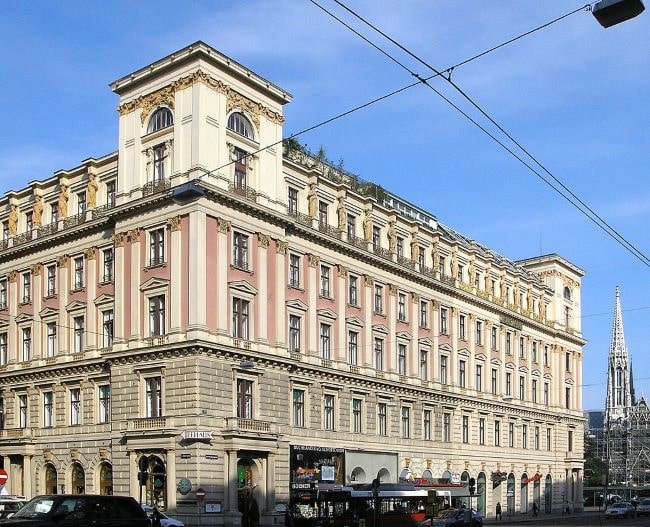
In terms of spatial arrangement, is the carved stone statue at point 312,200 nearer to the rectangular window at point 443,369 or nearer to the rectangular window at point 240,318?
the rectangular window at point 240,318

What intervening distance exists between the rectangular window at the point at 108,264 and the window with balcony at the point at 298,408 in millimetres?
13251

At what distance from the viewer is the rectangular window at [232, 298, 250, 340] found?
54875 millimetres

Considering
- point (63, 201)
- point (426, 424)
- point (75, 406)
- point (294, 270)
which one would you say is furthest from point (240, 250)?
point (426, 424)

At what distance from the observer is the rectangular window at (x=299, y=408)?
2343 inches

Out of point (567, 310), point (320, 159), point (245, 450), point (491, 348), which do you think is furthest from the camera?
point (567, 310)

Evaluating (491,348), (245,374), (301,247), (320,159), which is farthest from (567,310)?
(245,374)

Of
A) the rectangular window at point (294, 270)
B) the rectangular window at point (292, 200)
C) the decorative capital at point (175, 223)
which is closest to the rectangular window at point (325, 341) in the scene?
the rectangular window at point (294, 270)

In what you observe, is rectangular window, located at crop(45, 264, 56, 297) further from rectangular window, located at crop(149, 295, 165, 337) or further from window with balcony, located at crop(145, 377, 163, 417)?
window with balcony, located at crop(145, 377, 163, 417)

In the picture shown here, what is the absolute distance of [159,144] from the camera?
56.2 m

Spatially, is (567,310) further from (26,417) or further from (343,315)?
(26,417)

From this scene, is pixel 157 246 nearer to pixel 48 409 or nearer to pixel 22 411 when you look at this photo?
pixel 48 409

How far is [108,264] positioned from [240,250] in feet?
30.4

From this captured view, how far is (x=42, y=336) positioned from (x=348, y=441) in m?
21.1

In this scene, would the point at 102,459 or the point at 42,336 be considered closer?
the point at 102,459
